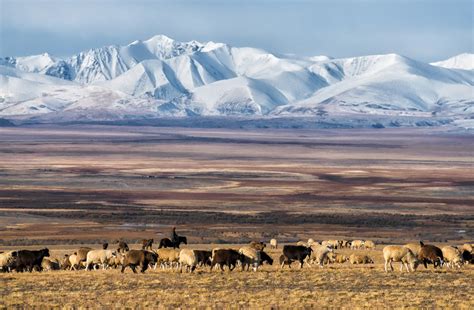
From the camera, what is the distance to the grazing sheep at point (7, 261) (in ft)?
112

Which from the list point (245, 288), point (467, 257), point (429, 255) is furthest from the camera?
point (467, 257)

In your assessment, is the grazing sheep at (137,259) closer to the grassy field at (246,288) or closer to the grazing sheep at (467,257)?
the grassy field at (246,288)

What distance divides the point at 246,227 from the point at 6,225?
1366cm

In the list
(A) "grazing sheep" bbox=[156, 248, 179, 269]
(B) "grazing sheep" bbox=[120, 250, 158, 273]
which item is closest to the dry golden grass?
(B) "grazing sheep" bbox=[120, 250, 158, 273]

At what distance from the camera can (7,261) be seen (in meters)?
34.1

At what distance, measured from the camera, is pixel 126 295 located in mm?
27859

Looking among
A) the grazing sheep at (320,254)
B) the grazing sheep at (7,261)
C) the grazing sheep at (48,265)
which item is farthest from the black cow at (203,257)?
the grazing sheep at (7,261)

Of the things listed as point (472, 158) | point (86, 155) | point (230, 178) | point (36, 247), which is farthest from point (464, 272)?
point (472, 158)

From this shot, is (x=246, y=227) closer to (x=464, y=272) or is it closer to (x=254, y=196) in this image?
(x=254, y=196)

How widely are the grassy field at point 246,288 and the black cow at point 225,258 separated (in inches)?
13.6

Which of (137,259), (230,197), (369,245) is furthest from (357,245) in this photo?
(230,197)

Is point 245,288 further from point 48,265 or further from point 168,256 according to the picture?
point 48,265

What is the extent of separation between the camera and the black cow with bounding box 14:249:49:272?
34500mm

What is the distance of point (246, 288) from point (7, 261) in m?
8.75
